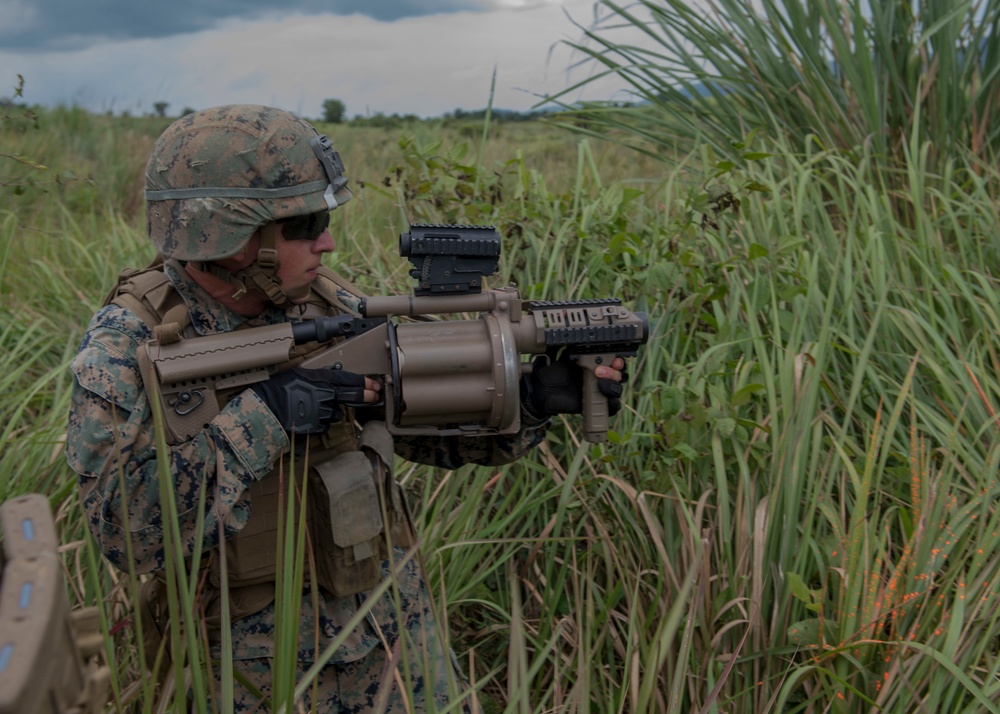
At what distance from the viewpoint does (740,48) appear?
4.39 metres

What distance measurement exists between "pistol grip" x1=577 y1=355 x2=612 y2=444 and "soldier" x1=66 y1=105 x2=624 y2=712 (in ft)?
0.09

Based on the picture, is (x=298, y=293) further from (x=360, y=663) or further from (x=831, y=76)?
(x=831, y=76)

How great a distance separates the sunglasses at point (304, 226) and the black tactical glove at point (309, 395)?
310 millimetres

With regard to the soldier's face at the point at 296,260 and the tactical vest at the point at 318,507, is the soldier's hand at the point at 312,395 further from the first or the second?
the soldier's face at the point at 296,260

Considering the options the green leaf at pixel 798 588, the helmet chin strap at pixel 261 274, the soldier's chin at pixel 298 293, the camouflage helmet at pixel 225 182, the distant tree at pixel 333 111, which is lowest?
the green leaf at pixel 798 588

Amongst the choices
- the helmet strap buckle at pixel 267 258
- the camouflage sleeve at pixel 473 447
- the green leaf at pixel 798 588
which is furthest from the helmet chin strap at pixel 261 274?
the green leaf at pixel 798 588

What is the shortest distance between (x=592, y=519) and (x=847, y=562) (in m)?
0.81

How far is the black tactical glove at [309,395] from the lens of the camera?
1980 millimetres

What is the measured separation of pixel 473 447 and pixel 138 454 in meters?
0.82

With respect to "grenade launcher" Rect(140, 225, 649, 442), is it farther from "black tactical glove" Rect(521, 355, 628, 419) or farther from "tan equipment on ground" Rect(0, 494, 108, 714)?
"tan equipment on ground" Rect(0, 494, 108, 714)

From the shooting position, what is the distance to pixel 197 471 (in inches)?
75.9

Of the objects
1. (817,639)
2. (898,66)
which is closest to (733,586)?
(817,639)

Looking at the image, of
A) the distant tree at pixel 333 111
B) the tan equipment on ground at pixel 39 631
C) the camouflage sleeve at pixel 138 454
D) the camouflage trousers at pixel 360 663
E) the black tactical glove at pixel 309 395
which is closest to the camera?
the tan equipment on ground at pixel 39 631

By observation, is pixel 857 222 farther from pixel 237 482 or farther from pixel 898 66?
pixel 237 482
